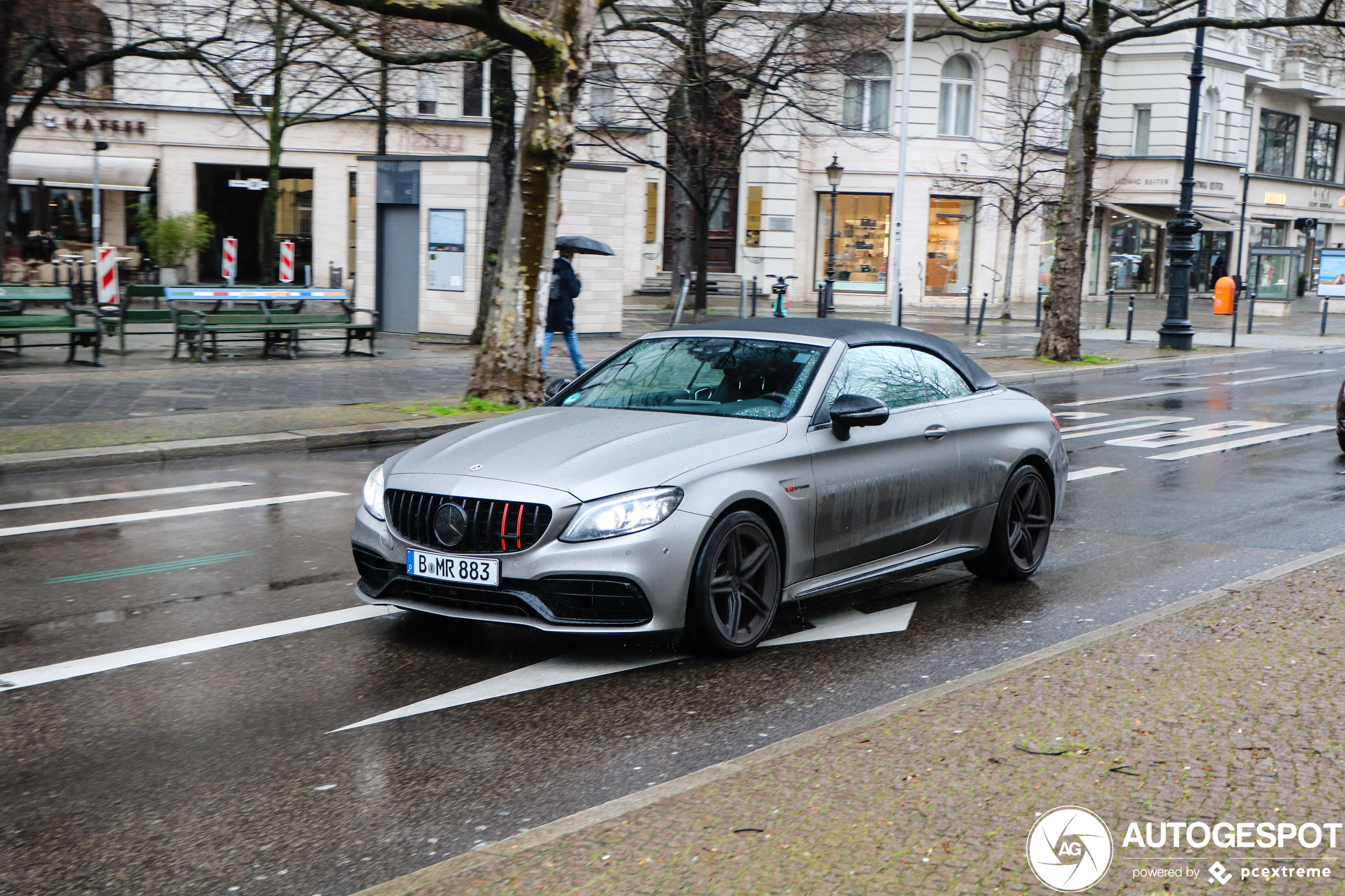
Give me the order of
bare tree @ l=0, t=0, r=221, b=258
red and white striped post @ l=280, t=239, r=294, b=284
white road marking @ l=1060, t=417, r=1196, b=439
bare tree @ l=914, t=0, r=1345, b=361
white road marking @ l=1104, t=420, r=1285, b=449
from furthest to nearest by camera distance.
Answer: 1. red and white striped post @ l=280, t=239, r=294, b=284
2. bare tree @ l=914, t=0, r=1345, b=361
3. bare tree @ l=0, t=0, r=221, b=258
4. white road marking @ l=1060, t=417, r=1196, b=439
5. white road marking @ l=1104, t=420, r=1285, b=449

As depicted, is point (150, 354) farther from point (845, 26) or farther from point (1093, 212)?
point (1093, 212)

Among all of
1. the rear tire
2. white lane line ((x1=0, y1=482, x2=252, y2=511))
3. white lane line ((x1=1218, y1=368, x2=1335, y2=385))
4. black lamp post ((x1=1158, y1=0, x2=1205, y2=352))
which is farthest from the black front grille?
black lamp post ((x1=1158, y1=0, x2=1205, y2=352))

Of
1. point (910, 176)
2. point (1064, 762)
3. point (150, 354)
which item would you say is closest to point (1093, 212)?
point (910, 176)

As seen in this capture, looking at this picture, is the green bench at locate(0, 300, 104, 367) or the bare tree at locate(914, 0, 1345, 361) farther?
the bare tree at locate(914, 0, 1345, 361)

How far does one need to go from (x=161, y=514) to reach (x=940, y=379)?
5.42 metres

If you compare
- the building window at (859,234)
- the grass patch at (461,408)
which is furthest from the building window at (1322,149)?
the grass patch at (461,408)

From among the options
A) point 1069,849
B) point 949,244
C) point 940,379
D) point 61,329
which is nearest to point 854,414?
point 940,379

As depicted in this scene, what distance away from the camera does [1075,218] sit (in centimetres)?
2408

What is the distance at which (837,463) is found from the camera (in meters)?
6.62

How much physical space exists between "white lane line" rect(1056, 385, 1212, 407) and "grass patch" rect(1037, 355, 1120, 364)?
2.85 meters

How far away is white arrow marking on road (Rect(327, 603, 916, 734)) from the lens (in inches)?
216

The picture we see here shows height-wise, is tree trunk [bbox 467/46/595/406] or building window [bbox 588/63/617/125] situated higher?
building window [bbox 588/63/617/125]

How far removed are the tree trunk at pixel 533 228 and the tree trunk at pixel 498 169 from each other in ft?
20.4

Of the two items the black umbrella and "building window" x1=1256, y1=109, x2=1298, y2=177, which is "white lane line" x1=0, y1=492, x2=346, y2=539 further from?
"building window" x1=1256, y1=109, x2=1298, y2=177
